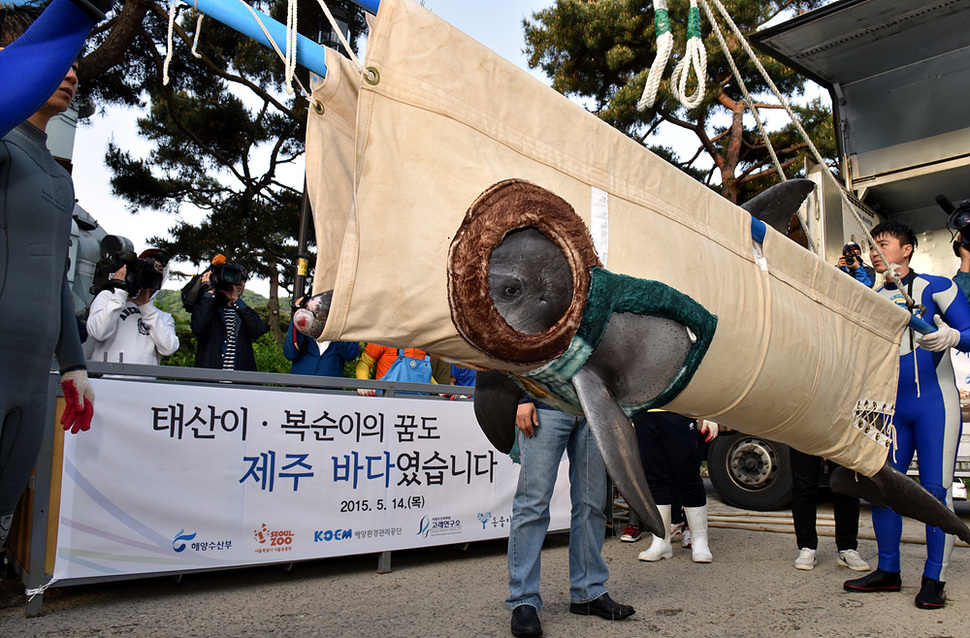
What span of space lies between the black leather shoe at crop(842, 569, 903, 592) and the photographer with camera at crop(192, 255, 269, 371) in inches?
167

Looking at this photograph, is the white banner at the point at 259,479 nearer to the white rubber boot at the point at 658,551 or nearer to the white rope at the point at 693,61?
the white rubber boot at the point at 658,551

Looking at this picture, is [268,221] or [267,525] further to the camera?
[268,221]

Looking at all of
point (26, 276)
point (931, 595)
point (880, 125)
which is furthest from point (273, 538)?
point (880, 125)

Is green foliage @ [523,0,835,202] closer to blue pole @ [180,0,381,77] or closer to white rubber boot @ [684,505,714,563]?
white rubber boot @ [684,505,714,563]

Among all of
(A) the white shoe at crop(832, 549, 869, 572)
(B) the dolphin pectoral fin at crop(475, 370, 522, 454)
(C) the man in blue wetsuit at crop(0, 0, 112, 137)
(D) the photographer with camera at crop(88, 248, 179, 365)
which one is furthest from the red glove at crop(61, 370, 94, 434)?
(A) the white shoe at crop(832, 549, 869, 572)

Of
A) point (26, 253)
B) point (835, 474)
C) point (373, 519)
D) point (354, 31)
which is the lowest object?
point (373, 519)

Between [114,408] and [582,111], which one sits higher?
[582,111]

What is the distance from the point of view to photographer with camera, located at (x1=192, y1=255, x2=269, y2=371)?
4773 mm

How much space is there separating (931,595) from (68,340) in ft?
13.4

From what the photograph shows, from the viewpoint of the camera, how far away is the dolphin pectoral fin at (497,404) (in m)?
2.08

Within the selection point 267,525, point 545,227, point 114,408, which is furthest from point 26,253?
point 267,525

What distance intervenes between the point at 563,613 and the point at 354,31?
914 centimetres

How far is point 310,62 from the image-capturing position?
4.80 feet

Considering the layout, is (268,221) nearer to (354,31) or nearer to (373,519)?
(354,31)
